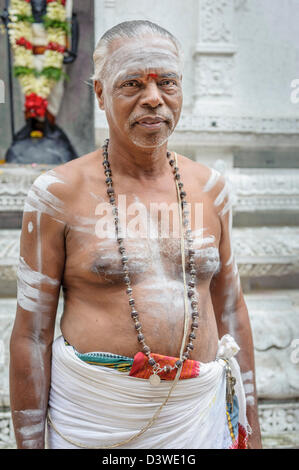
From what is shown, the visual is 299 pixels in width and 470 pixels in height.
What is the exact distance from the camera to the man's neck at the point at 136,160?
4.74 feet

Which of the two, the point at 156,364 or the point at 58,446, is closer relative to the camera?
the point at 156,364

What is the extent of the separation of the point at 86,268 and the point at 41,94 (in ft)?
7.99

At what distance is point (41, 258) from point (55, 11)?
2.62 meters

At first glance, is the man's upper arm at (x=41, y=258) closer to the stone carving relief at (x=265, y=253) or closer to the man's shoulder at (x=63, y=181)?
the man's shoulder at (x=63, y=181)

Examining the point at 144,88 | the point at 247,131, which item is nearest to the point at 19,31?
the point at 247,131

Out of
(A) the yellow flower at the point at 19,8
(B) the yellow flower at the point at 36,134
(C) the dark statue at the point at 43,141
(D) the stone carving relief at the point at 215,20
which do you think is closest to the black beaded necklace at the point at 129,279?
(D) the stone carving relief at the point at 215,20

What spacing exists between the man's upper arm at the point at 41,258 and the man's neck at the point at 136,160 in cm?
19

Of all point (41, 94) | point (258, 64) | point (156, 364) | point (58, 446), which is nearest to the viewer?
point (156, 364)

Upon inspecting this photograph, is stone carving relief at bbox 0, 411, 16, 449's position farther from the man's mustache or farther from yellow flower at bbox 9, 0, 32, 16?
yellow flower at bbox 9, 0, 32, 16

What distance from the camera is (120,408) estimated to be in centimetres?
134

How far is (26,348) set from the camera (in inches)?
55.3

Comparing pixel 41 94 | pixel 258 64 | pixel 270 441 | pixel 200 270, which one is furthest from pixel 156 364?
pixel 41 94
